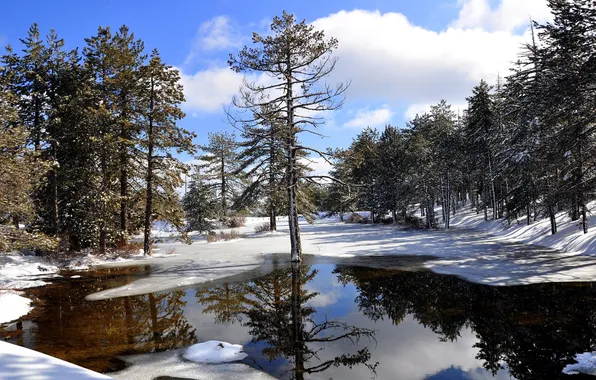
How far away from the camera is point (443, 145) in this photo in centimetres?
3447

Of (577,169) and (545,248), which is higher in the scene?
(577,169)

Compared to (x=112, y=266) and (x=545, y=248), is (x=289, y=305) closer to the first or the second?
(x=112, y=266)

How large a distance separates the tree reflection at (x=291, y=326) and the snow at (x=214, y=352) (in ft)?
1.77

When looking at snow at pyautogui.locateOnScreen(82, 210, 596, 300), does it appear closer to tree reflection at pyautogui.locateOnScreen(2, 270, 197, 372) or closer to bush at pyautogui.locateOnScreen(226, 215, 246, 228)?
tree reflection at pyautogui.locateOnScreen(2, 270, 197, 372)

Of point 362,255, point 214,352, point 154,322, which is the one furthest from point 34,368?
point 362,255

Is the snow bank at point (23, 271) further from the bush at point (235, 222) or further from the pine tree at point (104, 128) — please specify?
the bush at point (235, 222)

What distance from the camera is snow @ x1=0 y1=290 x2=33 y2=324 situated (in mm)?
9447

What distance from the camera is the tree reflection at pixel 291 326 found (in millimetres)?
6359

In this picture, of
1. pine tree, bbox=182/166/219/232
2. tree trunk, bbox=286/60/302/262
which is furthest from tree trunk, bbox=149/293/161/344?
pine tree, bbox=182/166/219/232

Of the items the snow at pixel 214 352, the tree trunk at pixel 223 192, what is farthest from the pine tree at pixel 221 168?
the snow at pixel 214 352

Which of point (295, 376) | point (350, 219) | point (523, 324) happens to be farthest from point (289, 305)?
point (350, 219)

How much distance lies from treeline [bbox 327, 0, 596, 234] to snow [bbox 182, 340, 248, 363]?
10716 millimetres

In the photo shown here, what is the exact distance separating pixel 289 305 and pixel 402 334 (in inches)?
140

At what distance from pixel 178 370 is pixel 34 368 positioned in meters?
2.24
